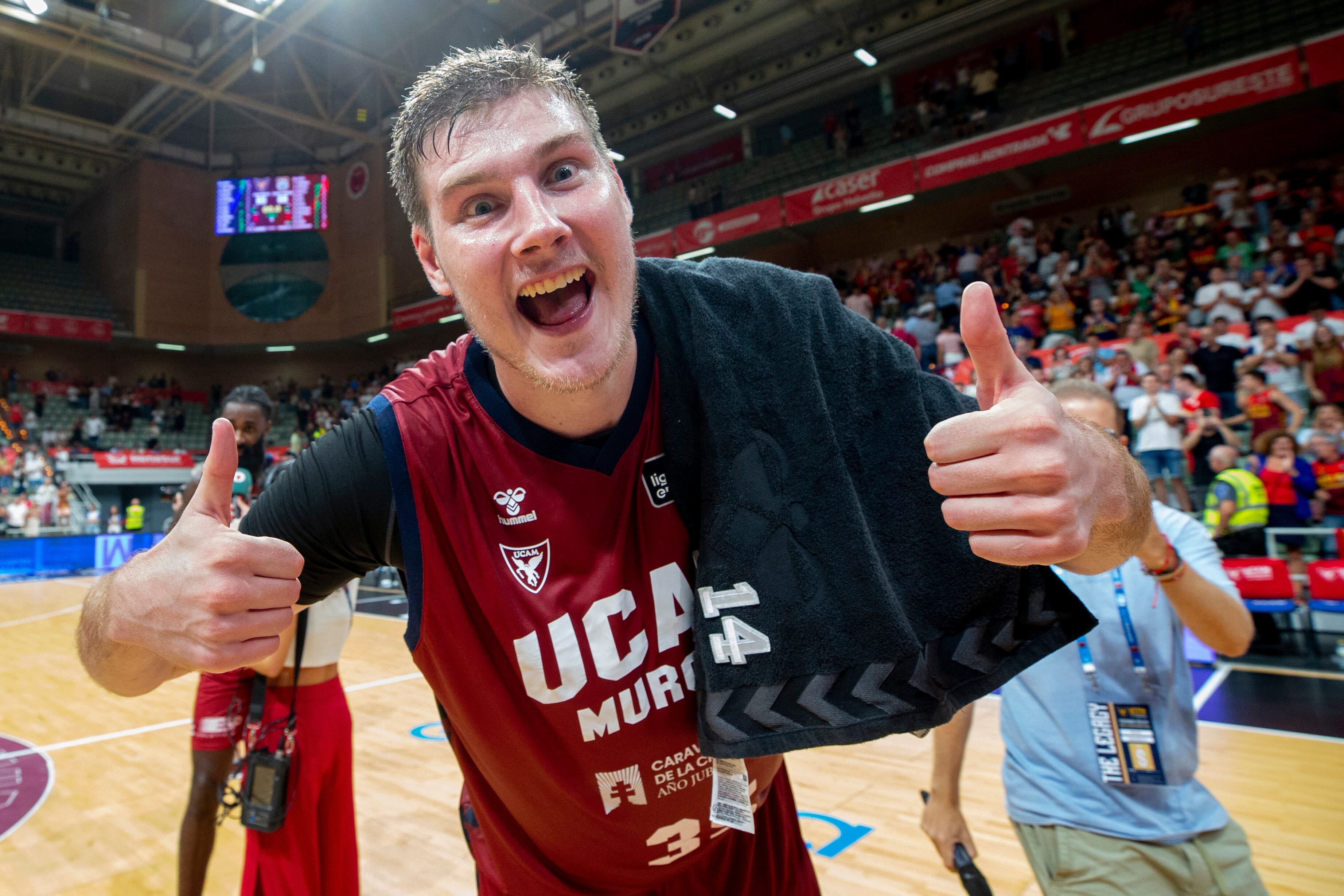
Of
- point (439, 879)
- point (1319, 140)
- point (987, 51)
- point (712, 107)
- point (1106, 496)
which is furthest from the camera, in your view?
point (712, 107)

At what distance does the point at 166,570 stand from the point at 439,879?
9.61ft

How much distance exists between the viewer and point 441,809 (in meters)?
4.18

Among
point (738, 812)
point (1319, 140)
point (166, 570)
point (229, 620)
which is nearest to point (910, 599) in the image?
point (738, 812)

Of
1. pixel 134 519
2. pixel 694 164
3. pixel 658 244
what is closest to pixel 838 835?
pixel 658 244

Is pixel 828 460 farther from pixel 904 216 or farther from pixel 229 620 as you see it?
pixel 904 216

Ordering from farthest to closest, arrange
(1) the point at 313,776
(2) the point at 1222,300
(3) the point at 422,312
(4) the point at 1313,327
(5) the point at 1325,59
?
(3) the point at 422,312 → (5) the point at 1325,59 → (2) the point at 1222,300 → (4) the point at 1313,327 → (1) the point at 313,776

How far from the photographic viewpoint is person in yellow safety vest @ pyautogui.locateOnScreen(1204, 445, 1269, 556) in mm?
6102

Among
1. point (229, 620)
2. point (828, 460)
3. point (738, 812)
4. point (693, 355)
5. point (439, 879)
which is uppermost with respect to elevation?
point (693, 355)

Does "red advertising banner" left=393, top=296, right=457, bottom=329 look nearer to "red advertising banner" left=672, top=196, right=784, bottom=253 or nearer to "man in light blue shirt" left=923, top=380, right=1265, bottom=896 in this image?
"red advertising banner" left=672, top=196, right=784, bottom=253

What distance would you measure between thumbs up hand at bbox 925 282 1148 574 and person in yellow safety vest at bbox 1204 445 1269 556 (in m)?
6.43

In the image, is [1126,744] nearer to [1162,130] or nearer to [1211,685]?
[1211,685]

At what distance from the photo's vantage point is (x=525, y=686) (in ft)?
4.33

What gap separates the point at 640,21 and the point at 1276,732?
12.0 m

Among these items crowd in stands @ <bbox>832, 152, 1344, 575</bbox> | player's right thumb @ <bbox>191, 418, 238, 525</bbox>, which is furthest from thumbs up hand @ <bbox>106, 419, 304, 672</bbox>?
crowd in stands @ <bbox>832, 152, 1344, 575</bbox>
